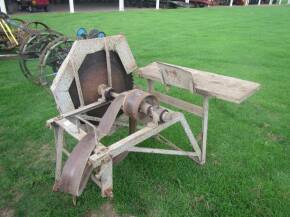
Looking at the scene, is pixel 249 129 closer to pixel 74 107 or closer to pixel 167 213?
pixel 167 213

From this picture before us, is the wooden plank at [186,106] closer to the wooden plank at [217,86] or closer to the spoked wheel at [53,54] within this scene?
the wooden plank at [217,86]

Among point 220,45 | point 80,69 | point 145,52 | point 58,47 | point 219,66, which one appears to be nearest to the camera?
point 80,69

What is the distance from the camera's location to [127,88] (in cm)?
337

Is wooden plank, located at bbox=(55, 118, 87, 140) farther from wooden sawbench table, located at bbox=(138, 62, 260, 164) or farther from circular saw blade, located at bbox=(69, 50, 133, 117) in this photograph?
wooden sawbench table, located at bbox=(138, 62, 260, 164)

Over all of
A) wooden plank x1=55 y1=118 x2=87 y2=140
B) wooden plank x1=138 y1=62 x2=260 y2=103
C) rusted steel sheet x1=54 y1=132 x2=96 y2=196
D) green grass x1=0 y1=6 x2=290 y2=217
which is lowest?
green grass x1=0 y1=6 x2=290 y2=217

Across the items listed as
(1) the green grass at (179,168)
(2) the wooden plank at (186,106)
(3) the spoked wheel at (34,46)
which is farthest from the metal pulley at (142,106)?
(3) the spoked wheel at (34,46)

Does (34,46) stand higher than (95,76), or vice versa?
(95,76)

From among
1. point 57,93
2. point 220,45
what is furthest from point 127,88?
point 220,45

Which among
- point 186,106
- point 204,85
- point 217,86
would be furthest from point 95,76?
point 217,86

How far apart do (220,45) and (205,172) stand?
7179mm

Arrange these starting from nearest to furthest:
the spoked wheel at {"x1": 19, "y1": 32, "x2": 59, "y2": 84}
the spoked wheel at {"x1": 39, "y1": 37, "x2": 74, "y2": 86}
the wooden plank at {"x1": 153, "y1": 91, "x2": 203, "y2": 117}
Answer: the wooden plank at {"x1": 153, "y1": 91, "x2": 203, "y2": 117} → the spoked wheel at {"x1": 39, "y1": 37, "x2": 74, "y2": 86} → the spoked wheel at {"x1": 19, "y1": 32, "x2": 59, "y2": 84}

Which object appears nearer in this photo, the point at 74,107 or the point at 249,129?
the point at 74,107

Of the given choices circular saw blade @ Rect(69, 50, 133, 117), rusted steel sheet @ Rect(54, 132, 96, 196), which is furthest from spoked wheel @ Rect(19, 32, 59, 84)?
rusted steel sheet @ Rect(54, 132, 96, 196)

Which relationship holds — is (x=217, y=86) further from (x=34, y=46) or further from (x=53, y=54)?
(x=34, y=46)
